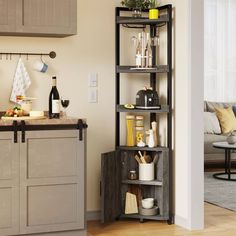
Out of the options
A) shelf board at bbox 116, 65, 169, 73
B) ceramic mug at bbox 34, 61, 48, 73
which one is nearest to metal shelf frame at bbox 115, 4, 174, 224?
shelf board at bbox 116, 65, 169, 73

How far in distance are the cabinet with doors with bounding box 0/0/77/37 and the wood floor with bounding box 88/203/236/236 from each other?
1.69m

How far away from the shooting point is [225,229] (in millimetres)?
4914

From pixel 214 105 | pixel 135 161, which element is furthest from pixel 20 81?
pixel 214 105

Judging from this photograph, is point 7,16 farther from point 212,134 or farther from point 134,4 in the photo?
point 212,134

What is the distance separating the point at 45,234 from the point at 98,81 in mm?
1487

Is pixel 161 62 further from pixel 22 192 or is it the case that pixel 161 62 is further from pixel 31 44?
pixel 22 192

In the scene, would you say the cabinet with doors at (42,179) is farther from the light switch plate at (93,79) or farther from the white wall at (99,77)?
the light switch plate at (93,79)

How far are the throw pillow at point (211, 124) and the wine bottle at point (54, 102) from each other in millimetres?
4126

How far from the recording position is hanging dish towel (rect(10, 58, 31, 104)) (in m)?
4.82

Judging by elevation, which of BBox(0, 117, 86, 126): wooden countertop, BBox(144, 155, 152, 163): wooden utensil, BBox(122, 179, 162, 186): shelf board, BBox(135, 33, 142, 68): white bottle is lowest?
BBox(122, 179, 162, 186): shelf board

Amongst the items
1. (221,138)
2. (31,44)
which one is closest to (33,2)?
(31,44)

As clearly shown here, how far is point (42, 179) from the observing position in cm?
437

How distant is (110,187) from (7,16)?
1.69 m

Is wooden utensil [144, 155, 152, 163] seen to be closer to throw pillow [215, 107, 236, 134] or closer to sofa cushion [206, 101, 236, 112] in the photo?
throw pillow [215, 107, 236, 134]
